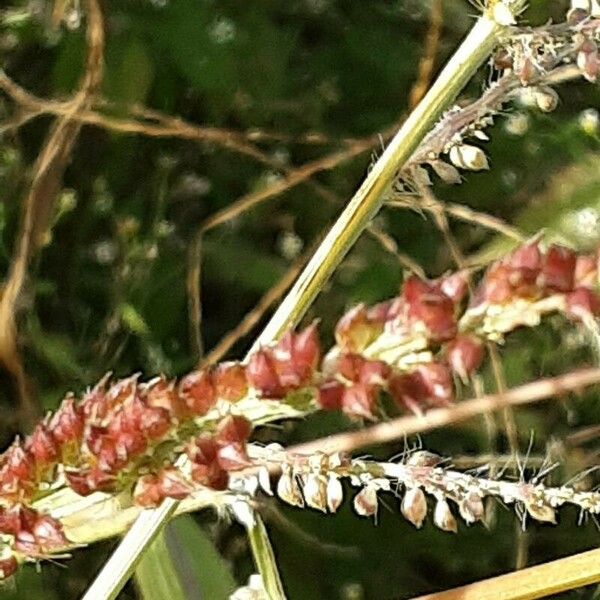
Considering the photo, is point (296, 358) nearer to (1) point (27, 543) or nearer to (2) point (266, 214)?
(1) point (27, 543)

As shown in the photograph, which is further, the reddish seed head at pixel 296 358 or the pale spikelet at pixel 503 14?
the pale spikelet at pixel 503 14

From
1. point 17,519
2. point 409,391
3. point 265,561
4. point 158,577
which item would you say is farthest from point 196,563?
point 409,391

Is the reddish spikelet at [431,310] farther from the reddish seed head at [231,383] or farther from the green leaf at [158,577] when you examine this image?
the green leaf at [158,577]

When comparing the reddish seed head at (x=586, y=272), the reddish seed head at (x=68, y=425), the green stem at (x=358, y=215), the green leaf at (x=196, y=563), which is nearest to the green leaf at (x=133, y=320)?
the green leaf at (x=196, y=563)

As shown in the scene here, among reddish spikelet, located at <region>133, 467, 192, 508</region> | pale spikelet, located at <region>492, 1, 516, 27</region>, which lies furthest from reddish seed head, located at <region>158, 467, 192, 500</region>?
pale spikelet, located at <region>492, 1, 516, 27</region>

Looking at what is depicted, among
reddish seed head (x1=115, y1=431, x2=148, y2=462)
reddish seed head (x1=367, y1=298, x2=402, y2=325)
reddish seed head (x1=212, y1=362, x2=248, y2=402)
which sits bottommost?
reddish seed head (x1=115, y1=431, x2=148, y2=462)

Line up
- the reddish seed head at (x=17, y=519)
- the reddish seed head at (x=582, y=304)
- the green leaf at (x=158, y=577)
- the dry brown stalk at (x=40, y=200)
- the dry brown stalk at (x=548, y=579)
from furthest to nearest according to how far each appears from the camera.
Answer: the dry brown stalk at (x=40, y=200) → the green leaf at (x=158, y=577) → the dry brown stalk at (x=548, y=579) → the reddish seed head at (x=17, y=519) → the reddish seed head at (x=582, y=304)

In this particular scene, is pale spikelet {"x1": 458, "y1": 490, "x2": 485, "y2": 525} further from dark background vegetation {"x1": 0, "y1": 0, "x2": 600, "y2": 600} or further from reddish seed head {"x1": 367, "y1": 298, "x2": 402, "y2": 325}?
dark background vegetation {"x1": 0, "y1": 0, "x2": 600, "y2": 600}
